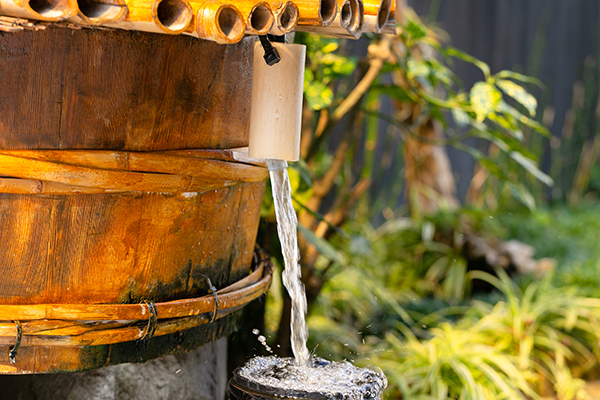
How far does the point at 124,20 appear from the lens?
693 mm

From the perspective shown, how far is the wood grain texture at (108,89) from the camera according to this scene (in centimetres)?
79

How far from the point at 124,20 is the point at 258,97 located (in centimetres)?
25

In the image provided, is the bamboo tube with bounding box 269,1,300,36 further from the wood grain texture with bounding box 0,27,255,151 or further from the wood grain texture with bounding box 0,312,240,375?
the wood grain texture with bounding box 0,312,240,375

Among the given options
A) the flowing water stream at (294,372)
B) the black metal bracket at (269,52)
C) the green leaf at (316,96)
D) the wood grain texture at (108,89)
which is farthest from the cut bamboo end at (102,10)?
the green leaf at (316,96)

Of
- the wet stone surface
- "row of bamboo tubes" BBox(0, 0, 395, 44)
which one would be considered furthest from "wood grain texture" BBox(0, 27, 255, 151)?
the wet stone surface

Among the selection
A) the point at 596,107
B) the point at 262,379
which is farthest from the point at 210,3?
the point at 596,107

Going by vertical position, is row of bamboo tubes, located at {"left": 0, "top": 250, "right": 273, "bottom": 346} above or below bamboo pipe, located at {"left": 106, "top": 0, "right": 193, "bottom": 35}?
below

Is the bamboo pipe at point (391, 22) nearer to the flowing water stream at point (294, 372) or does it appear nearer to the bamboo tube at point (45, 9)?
the flowing water stream at point (294, 372)

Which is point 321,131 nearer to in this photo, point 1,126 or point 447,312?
point 1,126

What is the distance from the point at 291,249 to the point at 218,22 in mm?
558

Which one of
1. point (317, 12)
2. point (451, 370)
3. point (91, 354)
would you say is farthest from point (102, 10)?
point (451, 370)

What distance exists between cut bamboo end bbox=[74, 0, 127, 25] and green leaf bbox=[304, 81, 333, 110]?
0.80 m

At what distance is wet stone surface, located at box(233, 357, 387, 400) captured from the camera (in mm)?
846

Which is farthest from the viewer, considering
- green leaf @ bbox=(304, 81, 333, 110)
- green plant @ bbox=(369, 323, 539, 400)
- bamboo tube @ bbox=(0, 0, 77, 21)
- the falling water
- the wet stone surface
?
green plant @ bbox=(369, 323, 539, 400)
